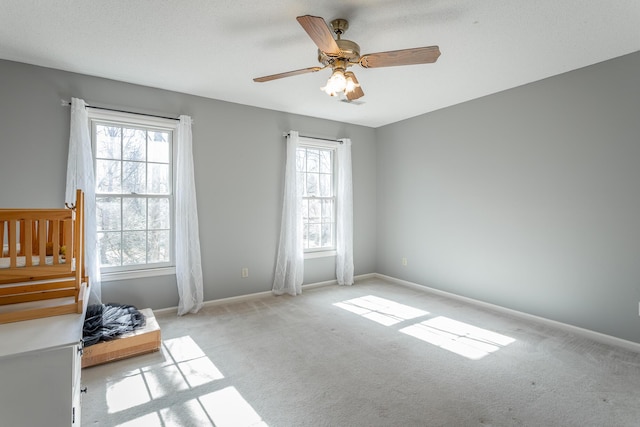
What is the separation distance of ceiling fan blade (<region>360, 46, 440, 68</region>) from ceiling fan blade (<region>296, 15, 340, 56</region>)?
24 cm

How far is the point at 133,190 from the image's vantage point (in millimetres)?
3502

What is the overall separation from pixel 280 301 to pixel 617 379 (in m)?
3.23

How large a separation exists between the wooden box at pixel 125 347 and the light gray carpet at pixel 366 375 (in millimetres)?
72

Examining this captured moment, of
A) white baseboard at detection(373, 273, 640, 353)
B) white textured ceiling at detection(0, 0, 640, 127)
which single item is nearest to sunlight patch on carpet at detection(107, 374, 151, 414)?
white textured ceiling at detection(0, 0, 640, 127)

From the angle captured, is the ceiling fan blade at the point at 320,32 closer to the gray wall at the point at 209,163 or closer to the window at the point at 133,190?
the gray wall at the point at 209,163

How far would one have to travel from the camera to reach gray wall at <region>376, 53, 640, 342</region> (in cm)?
279

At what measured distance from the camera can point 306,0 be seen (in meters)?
2.03

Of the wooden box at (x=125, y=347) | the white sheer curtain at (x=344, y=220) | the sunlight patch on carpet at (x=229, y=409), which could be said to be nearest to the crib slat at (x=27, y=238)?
the sunlight patch on carpet at (x=229, y=409)

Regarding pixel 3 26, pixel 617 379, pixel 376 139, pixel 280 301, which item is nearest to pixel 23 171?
pixel 3 26

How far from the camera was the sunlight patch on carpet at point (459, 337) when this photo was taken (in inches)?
108

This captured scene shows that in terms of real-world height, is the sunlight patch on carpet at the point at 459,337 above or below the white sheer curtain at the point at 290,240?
below

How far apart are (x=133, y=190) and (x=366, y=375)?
306 centimetres

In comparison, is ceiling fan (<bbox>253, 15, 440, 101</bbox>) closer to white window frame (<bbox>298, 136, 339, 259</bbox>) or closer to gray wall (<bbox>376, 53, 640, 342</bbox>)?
gray wall (<bbox>376, 53, 640, 342</bbox>)

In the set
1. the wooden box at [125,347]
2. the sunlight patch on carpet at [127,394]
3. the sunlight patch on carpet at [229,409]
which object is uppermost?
the wooden box at [125,347]
